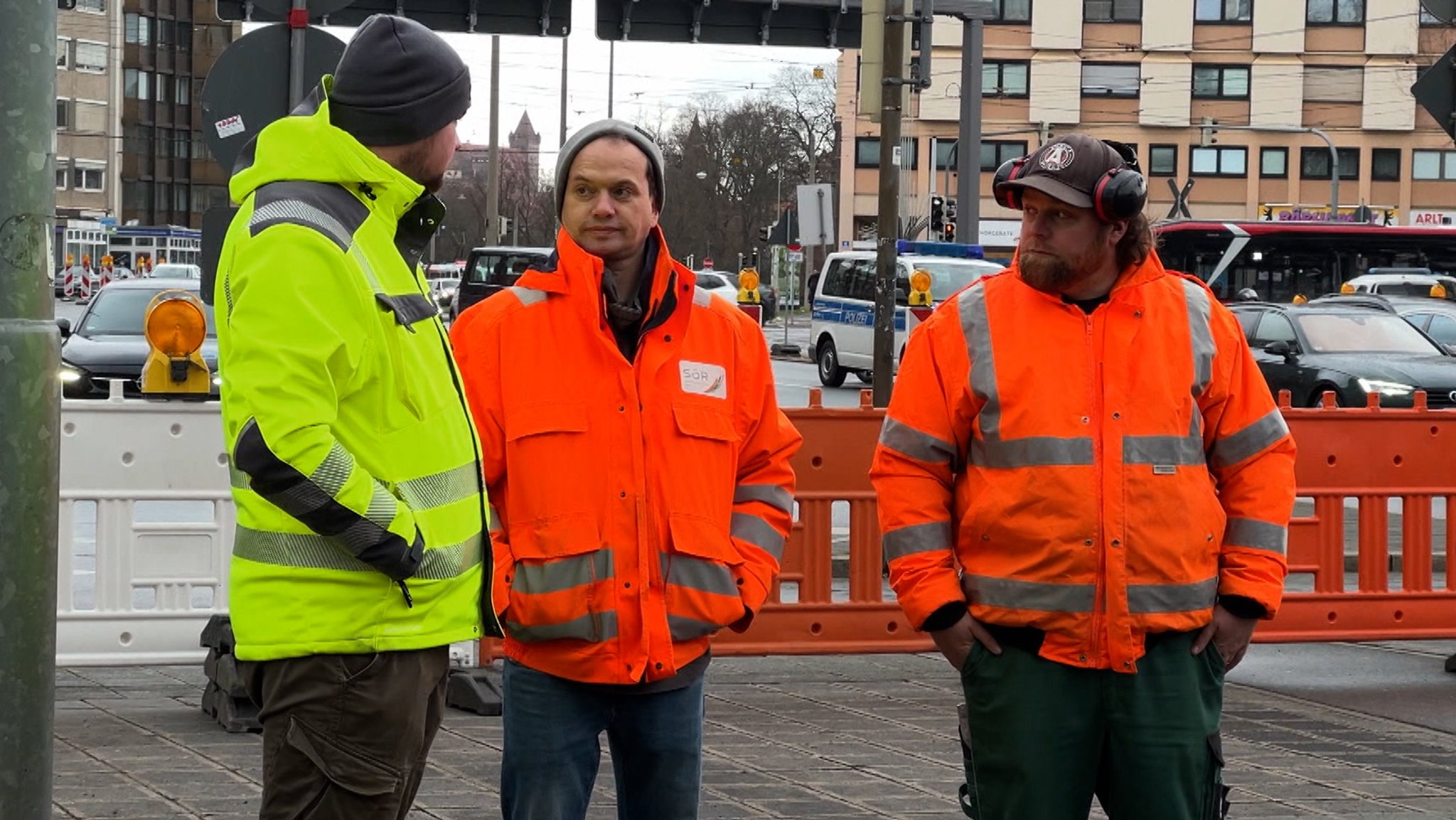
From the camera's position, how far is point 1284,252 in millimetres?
46844

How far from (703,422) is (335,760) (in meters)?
1.07

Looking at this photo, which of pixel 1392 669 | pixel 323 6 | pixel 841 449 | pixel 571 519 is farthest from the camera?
pixel 1392 669

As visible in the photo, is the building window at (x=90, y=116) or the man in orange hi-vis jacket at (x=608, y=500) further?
the building window at (x=90, y=116)

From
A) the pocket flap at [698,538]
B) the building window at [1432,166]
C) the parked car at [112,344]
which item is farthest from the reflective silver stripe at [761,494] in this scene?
the building window at [1432,166]

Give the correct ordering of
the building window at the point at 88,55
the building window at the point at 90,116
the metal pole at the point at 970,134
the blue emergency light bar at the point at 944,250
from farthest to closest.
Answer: the building window at the point at 90,116 → the building window at the point at 88,55 → the blue emergency light bar at the point at 944,250 → the metal pole at the point at 970,134

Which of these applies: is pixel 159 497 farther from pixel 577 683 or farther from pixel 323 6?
pixel 577 683

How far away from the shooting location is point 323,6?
7.21 metres

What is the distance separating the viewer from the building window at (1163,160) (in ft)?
281

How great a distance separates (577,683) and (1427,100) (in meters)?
6.07

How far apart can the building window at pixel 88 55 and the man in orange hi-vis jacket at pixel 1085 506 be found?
108937 mm

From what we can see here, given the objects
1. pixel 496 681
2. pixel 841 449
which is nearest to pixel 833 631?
pixel 841 449

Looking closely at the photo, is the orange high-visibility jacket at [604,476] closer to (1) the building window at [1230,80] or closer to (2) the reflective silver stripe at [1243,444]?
(2) the reflective silver stripe at [1243,444]

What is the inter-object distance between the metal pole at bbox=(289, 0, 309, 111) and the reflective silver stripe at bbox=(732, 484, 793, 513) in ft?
11.4

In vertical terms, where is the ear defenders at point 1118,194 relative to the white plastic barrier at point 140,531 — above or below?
above
